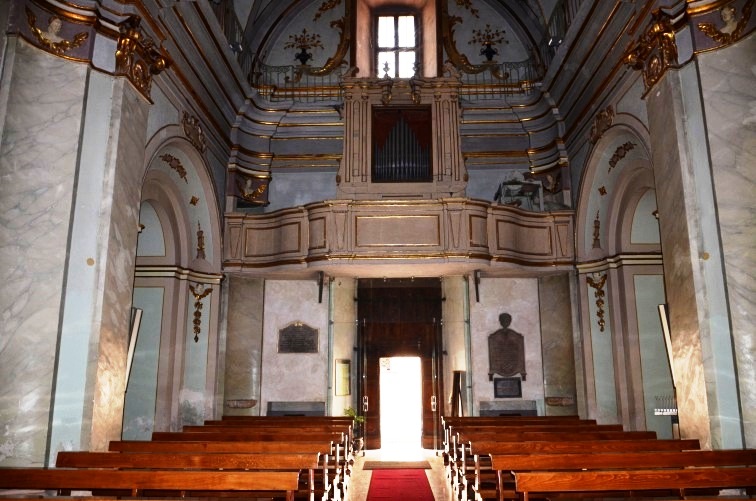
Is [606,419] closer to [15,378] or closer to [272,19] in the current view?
[15,378]

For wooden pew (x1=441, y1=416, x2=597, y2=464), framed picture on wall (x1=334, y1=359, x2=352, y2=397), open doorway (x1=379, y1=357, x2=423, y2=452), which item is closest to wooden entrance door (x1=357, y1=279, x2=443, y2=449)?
open doorway (x1=379, y1=357, x2=423, y2=452)

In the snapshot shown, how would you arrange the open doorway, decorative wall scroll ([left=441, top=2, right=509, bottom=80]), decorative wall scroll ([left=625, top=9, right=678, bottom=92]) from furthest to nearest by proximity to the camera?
the open doorway, decorative wall scroll ([left=441, top=2, right=509, bottom=80]), decorative wall scroll ([left=625, top=9, right=678, bottom=92])

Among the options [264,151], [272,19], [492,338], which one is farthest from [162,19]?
[492,338]

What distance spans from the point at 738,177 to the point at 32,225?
7.90 metres

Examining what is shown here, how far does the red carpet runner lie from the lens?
320 inches

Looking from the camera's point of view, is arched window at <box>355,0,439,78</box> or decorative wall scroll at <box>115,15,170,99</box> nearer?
decorative wall scroll at <box>115,15,170,99</box>

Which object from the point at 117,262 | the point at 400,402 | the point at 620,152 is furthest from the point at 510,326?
the point at 117,262

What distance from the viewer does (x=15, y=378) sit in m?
6.60

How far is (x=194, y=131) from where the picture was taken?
10844mm

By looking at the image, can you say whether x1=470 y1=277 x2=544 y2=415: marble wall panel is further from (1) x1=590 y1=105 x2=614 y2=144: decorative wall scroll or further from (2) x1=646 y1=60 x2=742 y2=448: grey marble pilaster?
(2) x1=646 y1=60 x2=742 y2=448: grey marble pilaster

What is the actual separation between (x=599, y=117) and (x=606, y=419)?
5.41 metres

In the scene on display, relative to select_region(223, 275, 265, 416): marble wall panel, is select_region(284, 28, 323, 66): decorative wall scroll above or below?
above

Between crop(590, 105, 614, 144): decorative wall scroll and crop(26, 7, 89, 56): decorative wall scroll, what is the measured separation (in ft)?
25.7

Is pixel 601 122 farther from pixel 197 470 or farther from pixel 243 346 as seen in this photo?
pixel 197 470
